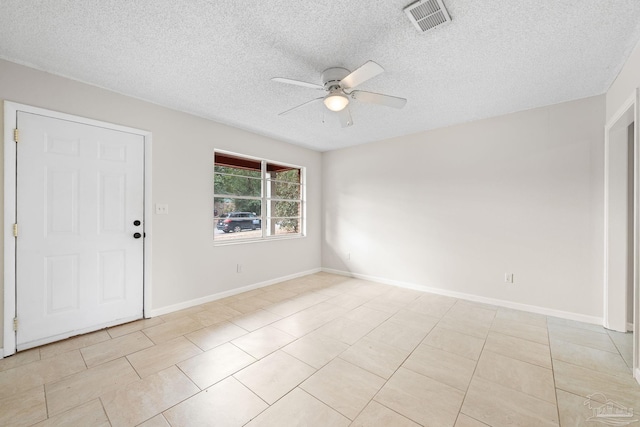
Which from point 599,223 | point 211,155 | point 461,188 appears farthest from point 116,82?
point 599,223

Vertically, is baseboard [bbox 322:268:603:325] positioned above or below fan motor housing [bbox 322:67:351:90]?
below

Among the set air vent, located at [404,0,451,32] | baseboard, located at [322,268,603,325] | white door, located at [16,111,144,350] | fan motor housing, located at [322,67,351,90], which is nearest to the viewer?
air vent, located at [404,0,451,32]

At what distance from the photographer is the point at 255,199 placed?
434cm

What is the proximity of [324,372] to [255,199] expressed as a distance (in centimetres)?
298

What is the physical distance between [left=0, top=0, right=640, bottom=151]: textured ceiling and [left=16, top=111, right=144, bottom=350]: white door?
0.64 metres

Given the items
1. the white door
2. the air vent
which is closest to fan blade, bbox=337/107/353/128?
the air vent

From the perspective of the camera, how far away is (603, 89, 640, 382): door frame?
6.33ft

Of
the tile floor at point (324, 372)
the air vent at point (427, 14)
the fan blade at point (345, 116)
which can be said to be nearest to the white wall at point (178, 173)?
the tile floor at point (324, 372)

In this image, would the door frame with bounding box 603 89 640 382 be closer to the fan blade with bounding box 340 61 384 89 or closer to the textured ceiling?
the textured ceiling

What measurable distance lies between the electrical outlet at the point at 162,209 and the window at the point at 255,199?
0.68 m

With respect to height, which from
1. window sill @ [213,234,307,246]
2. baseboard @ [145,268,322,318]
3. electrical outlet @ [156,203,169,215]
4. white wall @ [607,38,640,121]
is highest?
white wall @ [607,38,640,121]

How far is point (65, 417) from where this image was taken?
157 cm

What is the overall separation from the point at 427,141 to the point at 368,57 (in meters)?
2.34

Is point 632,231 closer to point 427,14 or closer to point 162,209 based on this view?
point 427,14
